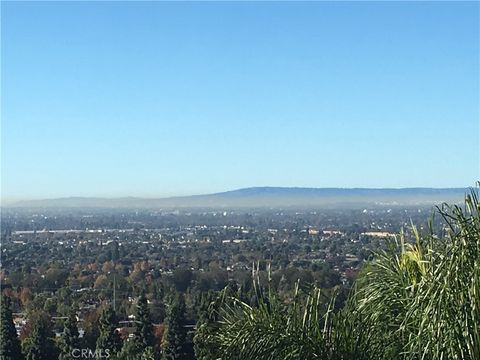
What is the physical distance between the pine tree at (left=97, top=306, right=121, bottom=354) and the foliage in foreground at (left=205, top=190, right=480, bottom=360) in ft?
34.4

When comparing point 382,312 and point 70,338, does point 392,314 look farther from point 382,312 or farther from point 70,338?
point 70,338

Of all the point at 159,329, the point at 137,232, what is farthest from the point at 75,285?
the point at 137,232

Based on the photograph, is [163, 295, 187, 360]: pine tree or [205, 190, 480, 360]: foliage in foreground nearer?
[205, 190, 480, 360]: foliage in foreground

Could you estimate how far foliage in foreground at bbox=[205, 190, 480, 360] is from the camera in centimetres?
362

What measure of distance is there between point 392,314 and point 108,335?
11.3m

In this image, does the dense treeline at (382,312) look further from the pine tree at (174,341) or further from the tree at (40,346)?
the tree at (40,346)

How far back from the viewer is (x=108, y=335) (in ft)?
49.5

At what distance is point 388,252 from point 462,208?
3.44ft

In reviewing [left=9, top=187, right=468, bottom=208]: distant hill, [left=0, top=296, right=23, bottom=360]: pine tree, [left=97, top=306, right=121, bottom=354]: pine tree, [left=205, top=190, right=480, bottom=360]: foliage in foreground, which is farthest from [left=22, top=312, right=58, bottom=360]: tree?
[left=9, top=187, right=468, bottom=208]: distant hill

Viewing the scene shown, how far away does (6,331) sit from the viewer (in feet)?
49.2

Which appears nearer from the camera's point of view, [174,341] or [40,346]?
[174,341]

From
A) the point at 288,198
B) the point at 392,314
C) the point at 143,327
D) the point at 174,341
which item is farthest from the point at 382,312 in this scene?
the point at 288,198

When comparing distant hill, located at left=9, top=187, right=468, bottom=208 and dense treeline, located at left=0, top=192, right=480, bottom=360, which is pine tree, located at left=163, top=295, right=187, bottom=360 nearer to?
dense treeline, located at left=0, top=192, right=480, bottom=360

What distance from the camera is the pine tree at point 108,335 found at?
14897 millimetres
